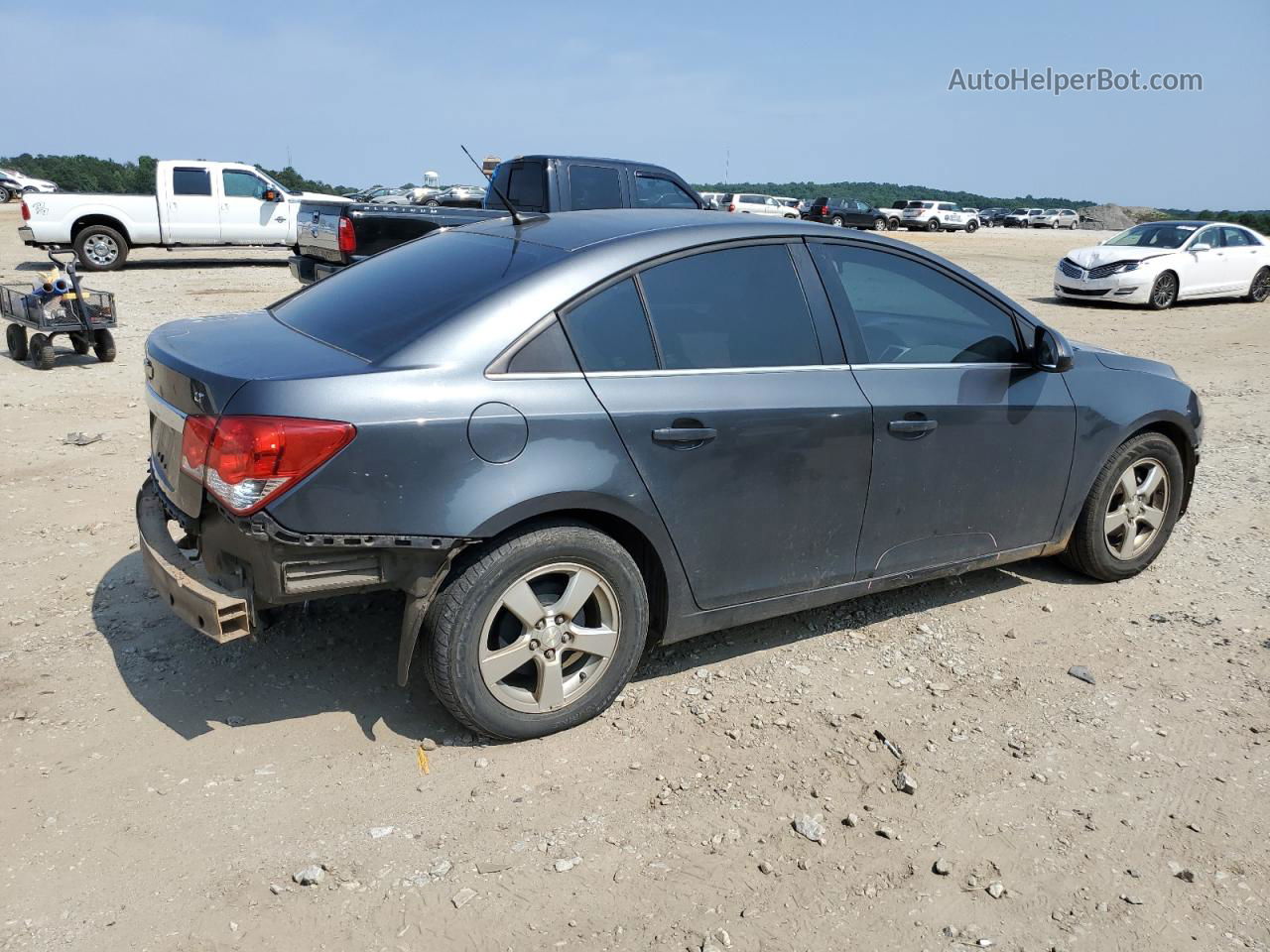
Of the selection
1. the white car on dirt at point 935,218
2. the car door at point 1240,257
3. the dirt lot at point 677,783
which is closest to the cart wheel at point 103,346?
the dirt lot at point 677,783

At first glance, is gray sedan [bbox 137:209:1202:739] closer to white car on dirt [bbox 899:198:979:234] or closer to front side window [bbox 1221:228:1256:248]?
front side window [bbox 1221:228:1256:248]

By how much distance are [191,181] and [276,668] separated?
18073mm

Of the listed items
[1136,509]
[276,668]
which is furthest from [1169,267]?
[276,668]

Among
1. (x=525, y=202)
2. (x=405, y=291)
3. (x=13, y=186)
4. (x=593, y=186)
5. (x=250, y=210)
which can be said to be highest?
(x=13, y=186)

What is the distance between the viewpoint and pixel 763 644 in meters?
4.33

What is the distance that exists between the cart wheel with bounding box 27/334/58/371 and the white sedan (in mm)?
14900

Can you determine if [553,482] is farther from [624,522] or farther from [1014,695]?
[1014,695]

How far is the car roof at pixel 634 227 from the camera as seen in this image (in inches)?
148

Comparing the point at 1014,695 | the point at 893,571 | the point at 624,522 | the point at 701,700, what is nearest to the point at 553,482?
the point at 624,522

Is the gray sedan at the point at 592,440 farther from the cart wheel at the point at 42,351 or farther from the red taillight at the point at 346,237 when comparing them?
the red taillight at the point at 346,237

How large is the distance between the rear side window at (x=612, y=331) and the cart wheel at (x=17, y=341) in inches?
330

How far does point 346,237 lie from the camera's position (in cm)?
1084

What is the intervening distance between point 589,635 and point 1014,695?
1712mm

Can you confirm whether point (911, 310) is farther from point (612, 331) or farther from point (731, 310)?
point (612, 331)
